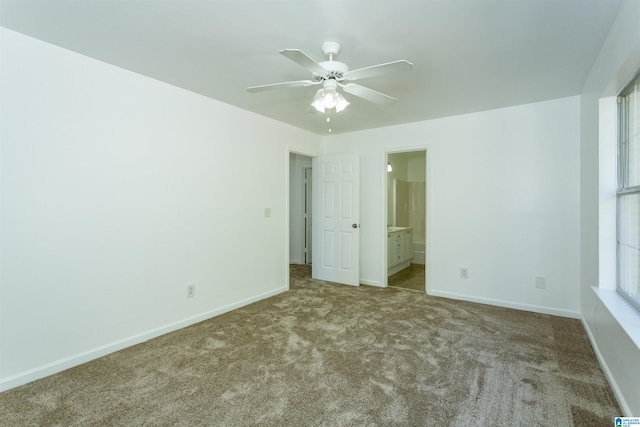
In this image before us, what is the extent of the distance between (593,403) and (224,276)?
128 inches

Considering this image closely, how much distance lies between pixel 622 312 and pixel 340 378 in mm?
1876

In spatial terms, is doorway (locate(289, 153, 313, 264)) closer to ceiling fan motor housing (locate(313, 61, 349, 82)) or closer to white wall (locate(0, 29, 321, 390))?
white wall (locate(0, 29, 321, 390))

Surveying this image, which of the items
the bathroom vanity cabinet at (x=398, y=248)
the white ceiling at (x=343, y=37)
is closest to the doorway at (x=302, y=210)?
the bathroom vanity cabinet at (x=398, y=248)

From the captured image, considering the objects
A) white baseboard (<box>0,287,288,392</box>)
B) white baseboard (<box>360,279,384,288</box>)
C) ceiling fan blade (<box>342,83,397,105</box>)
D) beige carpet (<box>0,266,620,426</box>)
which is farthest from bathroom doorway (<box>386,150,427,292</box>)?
ceiling fan blade (<box>342,83,397,105</box>)

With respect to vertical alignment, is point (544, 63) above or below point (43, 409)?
above

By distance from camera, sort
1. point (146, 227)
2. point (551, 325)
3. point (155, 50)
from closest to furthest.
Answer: point (155, 50), point (146, 227), point (551, 325)

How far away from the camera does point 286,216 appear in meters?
4.41

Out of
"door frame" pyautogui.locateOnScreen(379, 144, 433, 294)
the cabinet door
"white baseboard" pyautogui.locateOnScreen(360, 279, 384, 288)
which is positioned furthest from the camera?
the cabinet door

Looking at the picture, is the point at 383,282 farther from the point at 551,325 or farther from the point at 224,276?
the point at 224,276

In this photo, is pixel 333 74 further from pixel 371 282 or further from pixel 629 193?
pixel 371 282

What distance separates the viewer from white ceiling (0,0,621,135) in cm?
182

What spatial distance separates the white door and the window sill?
2.82m

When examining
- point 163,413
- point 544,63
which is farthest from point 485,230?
point 163,413

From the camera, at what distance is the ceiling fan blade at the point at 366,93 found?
2271 millimetres
